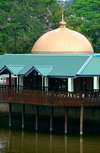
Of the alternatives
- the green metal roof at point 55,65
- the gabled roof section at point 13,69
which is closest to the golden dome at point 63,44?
the green metal roof at point 55,65

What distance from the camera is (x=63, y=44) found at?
8188 cm

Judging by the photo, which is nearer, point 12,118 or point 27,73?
point 27,73

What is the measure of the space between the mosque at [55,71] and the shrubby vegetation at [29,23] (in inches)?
1079

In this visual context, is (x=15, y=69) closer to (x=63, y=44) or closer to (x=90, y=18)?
(x=63, y=44)

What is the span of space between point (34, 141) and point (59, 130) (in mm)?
6068

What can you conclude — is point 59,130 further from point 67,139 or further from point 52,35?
point 52,35

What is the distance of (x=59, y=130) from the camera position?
74.1 metres

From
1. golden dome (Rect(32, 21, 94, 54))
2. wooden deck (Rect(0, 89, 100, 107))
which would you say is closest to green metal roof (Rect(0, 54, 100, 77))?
golden dome (Rect(32, 21, 94, 54))

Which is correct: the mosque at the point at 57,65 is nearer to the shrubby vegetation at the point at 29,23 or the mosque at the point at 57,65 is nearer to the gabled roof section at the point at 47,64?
the gabled roof section at the point at 47,64

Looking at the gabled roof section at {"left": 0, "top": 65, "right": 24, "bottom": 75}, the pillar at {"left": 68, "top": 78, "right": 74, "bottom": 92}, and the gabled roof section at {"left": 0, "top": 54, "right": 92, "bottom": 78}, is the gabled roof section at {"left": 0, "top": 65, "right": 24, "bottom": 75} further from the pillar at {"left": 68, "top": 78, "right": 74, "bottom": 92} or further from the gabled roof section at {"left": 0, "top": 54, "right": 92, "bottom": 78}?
the pillar at {"left": 68, "top": 78, "right": 74, "bottom": 92}

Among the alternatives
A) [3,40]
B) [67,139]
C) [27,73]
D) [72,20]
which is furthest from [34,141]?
[72,20]

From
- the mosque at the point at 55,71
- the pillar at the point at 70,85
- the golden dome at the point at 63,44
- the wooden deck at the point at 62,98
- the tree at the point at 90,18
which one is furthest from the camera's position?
the tree at the point at 90,18

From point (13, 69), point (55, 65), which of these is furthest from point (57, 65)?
point (13, 69)

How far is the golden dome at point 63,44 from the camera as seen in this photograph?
81.8 metres
